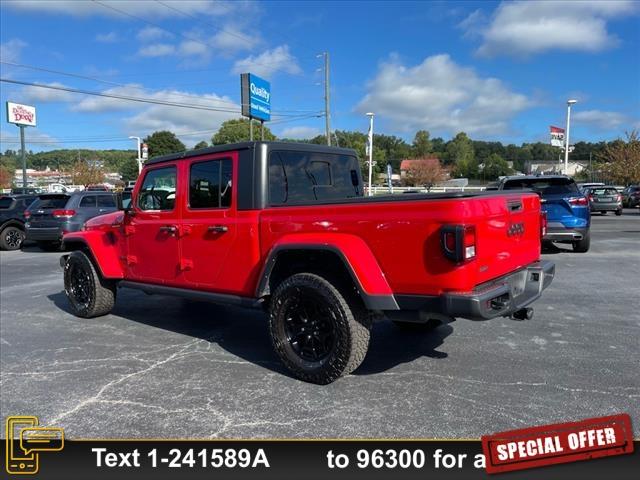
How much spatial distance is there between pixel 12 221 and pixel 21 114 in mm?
37809

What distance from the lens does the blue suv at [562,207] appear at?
1043 cm

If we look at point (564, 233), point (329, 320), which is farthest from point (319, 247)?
point (564, 233)

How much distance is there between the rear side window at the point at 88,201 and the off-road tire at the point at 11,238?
282 centimetres

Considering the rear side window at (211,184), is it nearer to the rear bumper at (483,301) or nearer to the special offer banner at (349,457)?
the rear bumper at (483,301)

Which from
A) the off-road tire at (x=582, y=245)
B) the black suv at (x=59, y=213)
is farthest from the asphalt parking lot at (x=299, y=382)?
the black suv at (x=59, y=213)

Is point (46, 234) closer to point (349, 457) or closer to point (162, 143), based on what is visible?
point (349, 457)

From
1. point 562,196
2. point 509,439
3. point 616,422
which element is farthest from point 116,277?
point 562,196

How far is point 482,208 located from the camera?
11.1 feet

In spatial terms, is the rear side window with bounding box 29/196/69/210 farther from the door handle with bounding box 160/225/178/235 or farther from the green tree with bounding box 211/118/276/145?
the green tree with bounding box 211/118/276/145

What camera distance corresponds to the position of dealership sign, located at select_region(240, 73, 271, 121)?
112 ft

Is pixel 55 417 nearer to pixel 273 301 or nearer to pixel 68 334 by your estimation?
pixel 273 301

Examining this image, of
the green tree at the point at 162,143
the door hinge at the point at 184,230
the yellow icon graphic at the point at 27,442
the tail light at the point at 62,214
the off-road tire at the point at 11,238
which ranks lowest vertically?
the yellow icon graphic at the point at 27,442

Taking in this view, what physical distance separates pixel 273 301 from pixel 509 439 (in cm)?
203

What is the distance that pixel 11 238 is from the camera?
49.0 ft
